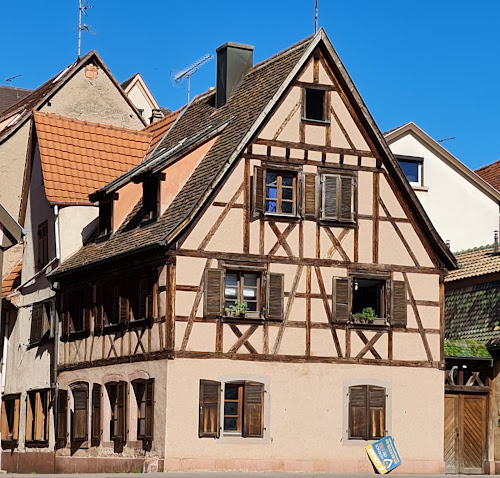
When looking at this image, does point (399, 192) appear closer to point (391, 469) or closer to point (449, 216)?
point (391, 469)

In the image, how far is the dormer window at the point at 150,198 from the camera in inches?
1426

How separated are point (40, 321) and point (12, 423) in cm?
371

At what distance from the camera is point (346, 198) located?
3625 centimetres

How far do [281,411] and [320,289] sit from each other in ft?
10.6

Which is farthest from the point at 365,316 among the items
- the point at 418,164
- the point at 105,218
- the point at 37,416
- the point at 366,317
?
the point at 418,164

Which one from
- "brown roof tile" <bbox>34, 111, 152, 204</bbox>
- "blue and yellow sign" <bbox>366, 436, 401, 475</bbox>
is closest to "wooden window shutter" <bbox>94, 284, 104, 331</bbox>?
"brown roof tile" <bbox>34, 111, 152, 204</bbox>

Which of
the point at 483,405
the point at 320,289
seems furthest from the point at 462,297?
the point at 320,289

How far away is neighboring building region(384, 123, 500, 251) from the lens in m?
47.0

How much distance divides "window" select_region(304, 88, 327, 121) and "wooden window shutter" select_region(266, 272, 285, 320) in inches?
167

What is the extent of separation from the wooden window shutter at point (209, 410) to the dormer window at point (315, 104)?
7285 millimetres

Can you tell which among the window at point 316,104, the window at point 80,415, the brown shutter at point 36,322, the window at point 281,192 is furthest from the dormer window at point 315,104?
the brown shutter at point 36,322

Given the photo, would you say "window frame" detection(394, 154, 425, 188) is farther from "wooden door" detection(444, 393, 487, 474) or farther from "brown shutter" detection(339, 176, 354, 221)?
"brown shutter" detection(339, 176, 354, 221)

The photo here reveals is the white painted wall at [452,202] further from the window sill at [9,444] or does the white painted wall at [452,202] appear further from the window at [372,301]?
the window sill at [9,444]

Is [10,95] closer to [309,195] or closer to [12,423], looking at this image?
[12,423]
